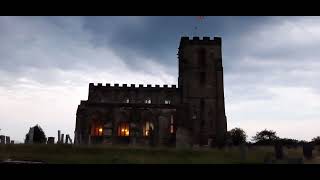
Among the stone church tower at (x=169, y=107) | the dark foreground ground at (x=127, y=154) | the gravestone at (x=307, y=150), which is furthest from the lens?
the stone church tower at (x=169, y=107)

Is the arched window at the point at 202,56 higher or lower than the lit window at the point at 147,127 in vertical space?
higher

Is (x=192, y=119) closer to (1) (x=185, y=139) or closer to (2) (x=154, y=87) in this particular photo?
(2) (x=154, y=87)

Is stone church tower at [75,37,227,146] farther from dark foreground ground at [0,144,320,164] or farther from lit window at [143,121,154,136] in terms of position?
dark foreground ground at [0,144,320,164]

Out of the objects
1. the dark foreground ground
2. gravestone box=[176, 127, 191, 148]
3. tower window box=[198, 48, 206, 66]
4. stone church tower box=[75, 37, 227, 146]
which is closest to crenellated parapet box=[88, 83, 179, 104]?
stone church tower box=[75, 37, 227, 146]

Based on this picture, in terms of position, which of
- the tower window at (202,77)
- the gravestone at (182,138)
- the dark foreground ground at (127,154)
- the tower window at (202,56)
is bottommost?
the dark foreground ground at (127,154)

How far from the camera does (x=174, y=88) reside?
179 ft

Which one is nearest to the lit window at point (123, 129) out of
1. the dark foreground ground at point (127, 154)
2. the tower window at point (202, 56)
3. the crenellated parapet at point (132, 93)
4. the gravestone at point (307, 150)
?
the crenellated parapet at point (132, 93)

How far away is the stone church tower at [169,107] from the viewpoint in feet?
146

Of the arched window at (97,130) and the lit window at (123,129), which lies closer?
the arched window at (97,130)

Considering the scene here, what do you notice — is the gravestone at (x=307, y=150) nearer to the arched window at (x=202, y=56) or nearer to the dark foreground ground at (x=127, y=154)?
the dark foreground ground at (x=127, y=154)

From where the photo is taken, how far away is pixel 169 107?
153ft
